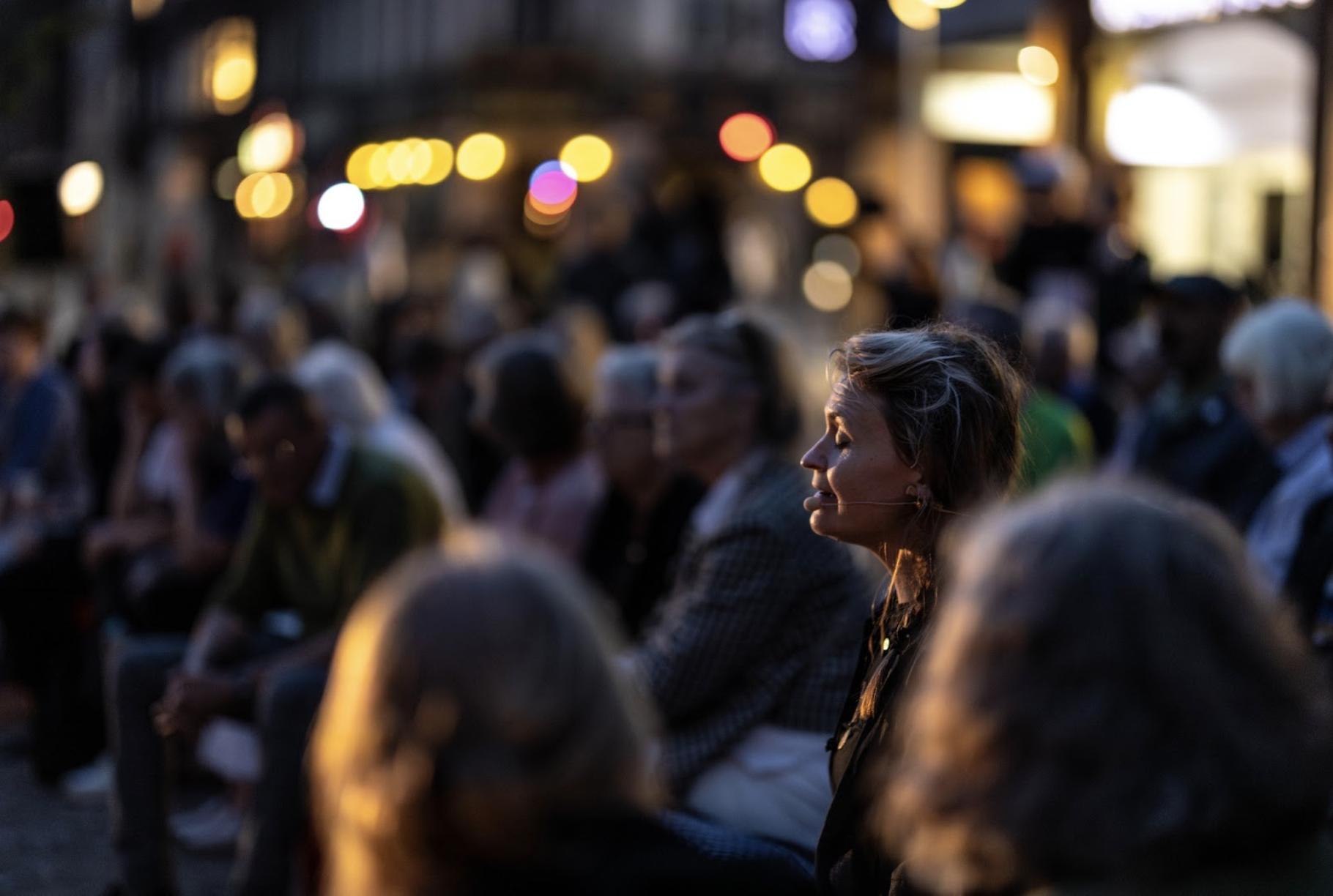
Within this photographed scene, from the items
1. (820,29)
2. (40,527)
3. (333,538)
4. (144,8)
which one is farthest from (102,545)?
(144,8)

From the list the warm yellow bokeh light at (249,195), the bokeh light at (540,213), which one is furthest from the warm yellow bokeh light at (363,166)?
the bokeh light at (540,213)

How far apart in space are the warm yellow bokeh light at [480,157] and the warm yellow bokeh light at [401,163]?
1.24 metres

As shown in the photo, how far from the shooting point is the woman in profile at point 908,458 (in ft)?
9.64

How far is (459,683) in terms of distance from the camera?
5.75ft

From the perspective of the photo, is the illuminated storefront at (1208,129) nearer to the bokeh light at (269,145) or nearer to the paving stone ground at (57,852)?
the paving stone ground at (57,852)

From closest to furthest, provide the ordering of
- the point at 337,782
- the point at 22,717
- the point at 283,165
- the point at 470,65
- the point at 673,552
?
the point at 337,782
the point at 673,552
the point at 22,717
the point at 283,165
the point at 470,65

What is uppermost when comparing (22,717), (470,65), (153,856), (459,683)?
(470,65)

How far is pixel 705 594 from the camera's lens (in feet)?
12.9

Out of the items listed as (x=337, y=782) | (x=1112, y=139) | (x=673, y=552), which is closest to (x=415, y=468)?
(x=673, y=552)

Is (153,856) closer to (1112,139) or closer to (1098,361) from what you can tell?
(1098,361)

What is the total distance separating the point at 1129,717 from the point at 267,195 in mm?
33716

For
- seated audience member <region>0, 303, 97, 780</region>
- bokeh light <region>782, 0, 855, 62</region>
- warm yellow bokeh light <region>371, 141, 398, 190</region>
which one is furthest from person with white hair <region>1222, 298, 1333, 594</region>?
warm yellow bokeh light <region>371, 141, 398, 190</region>

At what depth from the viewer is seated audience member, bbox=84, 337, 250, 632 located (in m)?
6.55

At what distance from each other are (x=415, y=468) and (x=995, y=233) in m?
9.49
